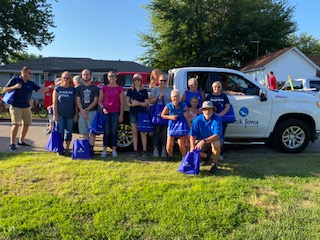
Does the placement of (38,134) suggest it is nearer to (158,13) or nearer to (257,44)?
(158,13)

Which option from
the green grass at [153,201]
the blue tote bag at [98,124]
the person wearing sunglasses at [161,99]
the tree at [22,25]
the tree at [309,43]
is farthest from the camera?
the tree at [309,43]

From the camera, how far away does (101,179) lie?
4.81 metres

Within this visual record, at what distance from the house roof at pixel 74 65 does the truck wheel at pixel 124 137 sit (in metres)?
24.1

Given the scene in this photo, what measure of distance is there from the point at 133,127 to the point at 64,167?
164cm

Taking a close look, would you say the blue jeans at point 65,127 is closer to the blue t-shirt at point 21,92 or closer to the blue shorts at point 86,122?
the blue shorts at point 86,122

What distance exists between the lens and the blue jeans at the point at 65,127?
623 centimetres

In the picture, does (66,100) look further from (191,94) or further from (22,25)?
(22,25)

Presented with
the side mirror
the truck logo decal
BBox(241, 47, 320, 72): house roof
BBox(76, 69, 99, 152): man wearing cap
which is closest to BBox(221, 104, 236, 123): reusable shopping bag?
the truck logo decal

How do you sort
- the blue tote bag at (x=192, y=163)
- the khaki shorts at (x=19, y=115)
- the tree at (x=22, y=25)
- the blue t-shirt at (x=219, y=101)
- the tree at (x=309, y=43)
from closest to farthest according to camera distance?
the blue tote bag at (x=192, y=163)
the blue t-shirt at (x=219, y=101)
the khaki shorts at (x=19, y=115)
the tree at (x=22, y=25)
the tree at (x=309, y=43)

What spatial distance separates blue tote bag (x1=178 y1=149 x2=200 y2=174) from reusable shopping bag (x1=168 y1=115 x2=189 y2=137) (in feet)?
1.88

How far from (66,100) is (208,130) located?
9.35ft

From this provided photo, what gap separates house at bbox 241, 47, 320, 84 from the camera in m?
27.4

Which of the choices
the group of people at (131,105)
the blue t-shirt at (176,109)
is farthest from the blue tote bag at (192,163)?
the blue t-shirt at (176,109)

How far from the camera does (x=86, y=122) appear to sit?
621cm
